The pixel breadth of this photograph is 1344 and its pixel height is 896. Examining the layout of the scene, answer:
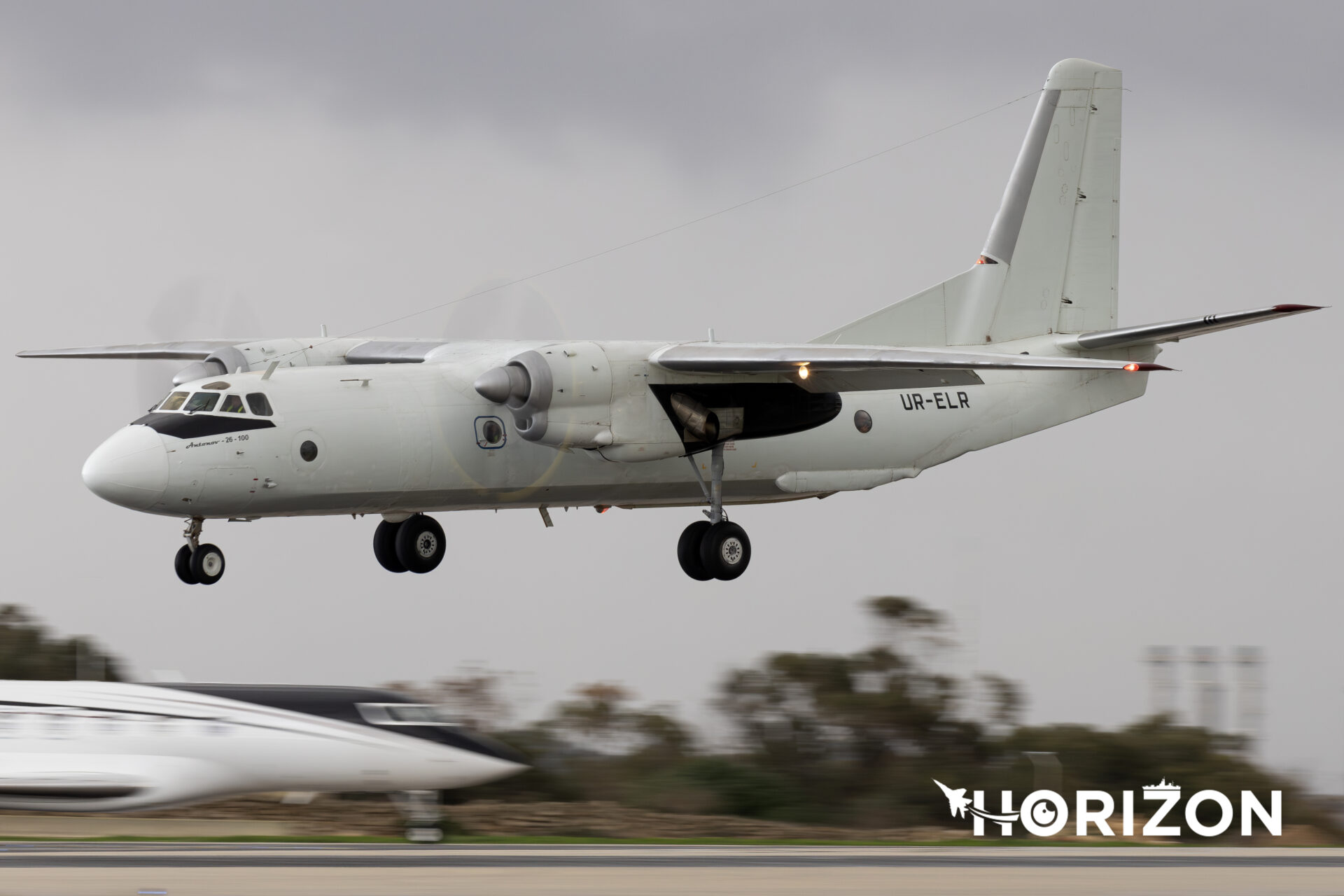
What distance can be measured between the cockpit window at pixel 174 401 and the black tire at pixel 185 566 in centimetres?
174

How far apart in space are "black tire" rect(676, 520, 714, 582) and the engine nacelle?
3249 millimetres

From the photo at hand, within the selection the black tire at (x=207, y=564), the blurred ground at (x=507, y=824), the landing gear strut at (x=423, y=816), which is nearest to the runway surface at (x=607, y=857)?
the landing gear strut at (x=423, y=816)

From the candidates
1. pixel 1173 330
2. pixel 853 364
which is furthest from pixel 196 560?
pixel 1173 330

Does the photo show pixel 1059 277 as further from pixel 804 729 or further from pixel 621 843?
pixel 621 843

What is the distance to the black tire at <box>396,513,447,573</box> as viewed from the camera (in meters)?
24.0

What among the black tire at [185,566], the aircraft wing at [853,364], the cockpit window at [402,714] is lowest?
the cockpit window at [402,714]

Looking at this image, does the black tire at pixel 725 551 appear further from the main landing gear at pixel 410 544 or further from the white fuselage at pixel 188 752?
the white fuselage at pixel 188 752

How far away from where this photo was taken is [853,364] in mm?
20828

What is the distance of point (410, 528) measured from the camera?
2403 centimetres
